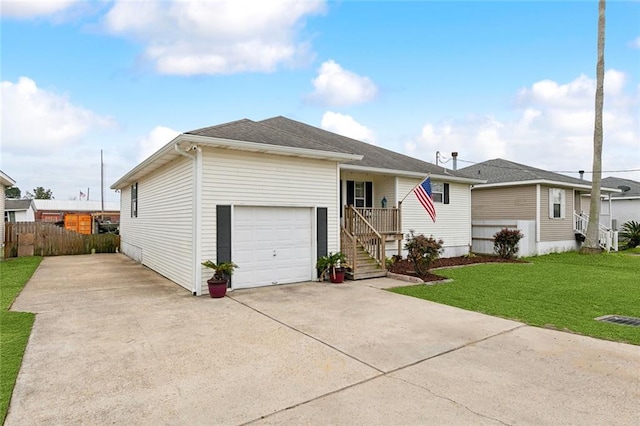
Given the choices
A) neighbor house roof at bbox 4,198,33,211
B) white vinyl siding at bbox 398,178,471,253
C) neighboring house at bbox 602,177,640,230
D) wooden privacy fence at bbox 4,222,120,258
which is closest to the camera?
white vinyl siding at bbox 398,178,471,253

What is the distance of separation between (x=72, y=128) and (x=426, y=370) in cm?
2143

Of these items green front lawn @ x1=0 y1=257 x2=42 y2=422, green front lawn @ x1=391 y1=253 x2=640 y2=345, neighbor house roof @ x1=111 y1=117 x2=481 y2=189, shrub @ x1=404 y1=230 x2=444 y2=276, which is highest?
neighbor house roof @ x1=111 y1=117 x2=481 y2=189

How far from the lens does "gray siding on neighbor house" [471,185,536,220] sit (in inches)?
670

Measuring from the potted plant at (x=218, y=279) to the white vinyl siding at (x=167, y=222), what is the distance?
0.75m

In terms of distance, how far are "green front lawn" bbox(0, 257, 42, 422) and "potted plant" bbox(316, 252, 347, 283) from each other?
6.24m

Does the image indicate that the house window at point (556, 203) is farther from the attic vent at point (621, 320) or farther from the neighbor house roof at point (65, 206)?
the neighbor house roof at point (65, 206)

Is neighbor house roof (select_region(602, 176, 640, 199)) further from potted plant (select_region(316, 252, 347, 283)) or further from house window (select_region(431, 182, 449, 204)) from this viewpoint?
potted plant (select_region(316, 252, 347, 283))

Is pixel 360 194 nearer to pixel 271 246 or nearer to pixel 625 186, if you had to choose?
pixel 271 246

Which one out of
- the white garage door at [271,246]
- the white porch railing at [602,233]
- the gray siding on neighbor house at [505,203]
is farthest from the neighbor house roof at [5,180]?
the white porch railing at [602,233]

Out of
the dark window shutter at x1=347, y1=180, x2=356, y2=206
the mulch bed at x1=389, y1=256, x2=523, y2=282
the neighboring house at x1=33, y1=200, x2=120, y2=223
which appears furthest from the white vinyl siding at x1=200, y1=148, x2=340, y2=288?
the neighboring house at x1=33, y1=200, x2=120, y2=223

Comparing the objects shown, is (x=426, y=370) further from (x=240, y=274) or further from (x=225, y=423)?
(x=240, y=274)

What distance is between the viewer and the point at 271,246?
930cm

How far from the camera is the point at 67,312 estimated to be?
6508mm

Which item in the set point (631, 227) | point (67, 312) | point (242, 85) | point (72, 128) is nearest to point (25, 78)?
point (72, 128)
